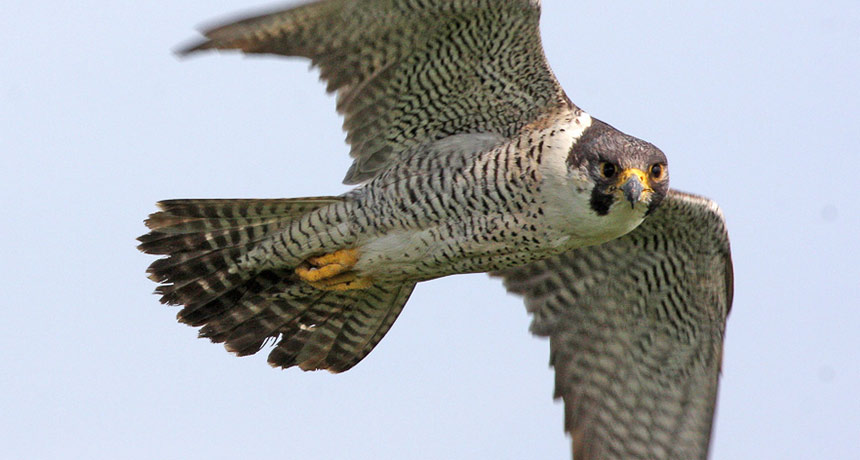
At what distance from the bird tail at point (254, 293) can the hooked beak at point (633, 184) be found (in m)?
1.77

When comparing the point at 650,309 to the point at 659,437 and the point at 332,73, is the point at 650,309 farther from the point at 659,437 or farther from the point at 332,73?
the point at 332,73

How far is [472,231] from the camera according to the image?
7.86m

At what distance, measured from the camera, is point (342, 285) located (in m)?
8.59

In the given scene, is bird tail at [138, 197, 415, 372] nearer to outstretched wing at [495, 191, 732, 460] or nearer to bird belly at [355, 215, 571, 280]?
bird belly at [355, 215, 571, 280]

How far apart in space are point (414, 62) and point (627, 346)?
8.22ft

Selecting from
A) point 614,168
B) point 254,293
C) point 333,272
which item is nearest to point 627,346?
point 614,168

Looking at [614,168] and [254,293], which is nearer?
[614,168]

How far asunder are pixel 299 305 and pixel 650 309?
7.49 feet

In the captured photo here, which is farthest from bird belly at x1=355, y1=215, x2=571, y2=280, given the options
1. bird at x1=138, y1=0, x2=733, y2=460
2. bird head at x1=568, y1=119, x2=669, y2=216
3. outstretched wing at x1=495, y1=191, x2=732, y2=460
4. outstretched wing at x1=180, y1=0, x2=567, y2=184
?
outstretched wing at x1=495, y1=191, x2=732, y2=460

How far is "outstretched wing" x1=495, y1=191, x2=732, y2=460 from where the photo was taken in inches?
351

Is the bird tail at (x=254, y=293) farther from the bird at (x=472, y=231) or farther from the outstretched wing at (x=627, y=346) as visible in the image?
the outstretched wing at (x=627, y=346)

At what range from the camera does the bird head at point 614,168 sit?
7.53m

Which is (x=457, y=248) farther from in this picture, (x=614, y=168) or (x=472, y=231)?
(x=614, y=168)

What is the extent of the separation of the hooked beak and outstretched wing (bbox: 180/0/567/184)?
69 cm
